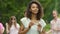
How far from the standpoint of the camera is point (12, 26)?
2127mm

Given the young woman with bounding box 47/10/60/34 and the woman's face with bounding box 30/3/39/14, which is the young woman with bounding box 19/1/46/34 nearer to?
the woman's face with bounding box 30/3/39/14

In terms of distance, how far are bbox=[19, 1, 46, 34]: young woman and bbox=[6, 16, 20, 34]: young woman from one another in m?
0.92

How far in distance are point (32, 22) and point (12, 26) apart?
107 centimetres

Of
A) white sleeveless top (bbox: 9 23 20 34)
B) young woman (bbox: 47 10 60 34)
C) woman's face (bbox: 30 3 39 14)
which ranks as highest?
woman's face (bbox: 30 3 39 14)

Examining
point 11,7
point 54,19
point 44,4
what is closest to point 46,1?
point 44,4

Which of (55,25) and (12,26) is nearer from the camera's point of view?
(55,25)

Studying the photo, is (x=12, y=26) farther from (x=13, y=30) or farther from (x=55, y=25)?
(x=55, y=25)

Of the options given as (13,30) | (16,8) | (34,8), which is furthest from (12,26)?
(34,8)

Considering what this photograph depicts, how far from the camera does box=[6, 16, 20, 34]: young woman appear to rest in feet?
6.78

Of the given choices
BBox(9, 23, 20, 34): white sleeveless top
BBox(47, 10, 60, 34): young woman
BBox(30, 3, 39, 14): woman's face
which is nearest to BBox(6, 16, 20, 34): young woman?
BBox(9, 23, 20, 34): white sleeveless top

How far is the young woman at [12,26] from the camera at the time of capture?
2066 mm

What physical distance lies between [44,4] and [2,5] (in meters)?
0.52

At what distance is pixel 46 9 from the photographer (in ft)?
6.84

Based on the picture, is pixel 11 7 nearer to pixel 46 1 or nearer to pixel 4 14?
pixel 4 14
